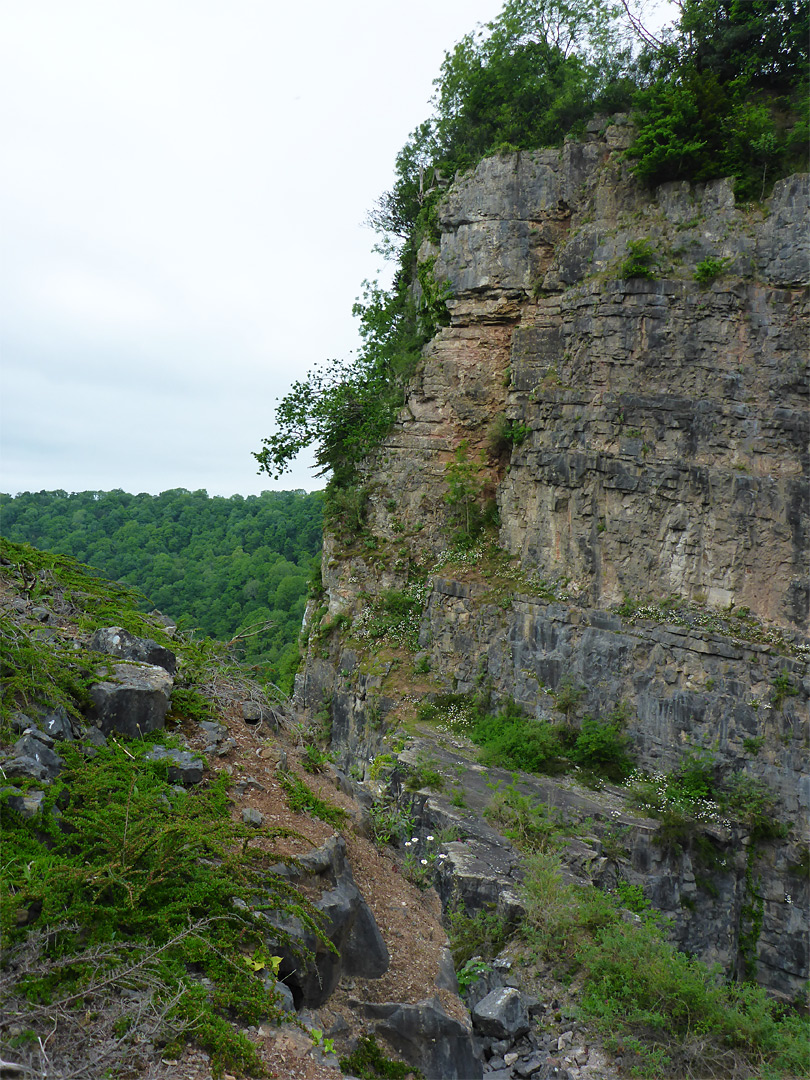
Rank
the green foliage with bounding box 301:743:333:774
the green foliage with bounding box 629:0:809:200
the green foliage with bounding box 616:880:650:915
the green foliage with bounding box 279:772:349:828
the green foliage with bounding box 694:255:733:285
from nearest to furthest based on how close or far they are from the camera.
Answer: the green foliage with bounding box 279:772:349:828 → the green foliage with bounding box 301:743:333:774 → the green foliage with bounding box 616:880:650:915 → the green foliage with bounding box 694:255:733:285 → the green foliage with bounding box 629:0:809:200

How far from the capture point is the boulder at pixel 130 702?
14.5ft

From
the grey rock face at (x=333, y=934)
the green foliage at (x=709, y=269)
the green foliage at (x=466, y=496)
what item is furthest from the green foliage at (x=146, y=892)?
the green foliage at (x=709, y=269)

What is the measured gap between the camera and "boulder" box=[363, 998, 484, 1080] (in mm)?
3844

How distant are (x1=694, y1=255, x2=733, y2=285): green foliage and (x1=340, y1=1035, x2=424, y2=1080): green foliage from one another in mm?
15847

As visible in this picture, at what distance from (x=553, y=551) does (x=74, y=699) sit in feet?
45.1

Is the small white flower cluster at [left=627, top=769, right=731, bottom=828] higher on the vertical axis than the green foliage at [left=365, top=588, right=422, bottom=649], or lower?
lower

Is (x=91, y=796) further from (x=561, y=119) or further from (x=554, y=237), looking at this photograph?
(x=561, y=119)

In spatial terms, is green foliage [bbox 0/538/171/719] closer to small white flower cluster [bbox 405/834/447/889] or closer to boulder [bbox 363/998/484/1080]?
boulder [bbox 363/998/484/1080]

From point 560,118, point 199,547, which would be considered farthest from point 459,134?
point 199,547

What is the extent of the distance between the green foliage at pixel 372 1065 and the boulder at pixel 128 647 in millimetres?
2746

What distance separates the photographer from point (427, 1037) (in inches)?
154

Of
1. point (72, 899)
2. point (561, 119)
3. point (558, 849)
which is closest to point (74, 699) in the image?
point (72, 899)

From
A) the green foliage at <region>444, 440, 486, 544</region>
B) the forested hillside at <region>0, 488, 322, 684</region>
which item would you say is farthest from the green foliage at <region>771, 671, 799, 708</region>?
the forested hillside at <region>0, 488, 322, 684</region>

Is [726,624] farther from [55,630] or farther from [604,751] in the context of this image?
[55,630]
